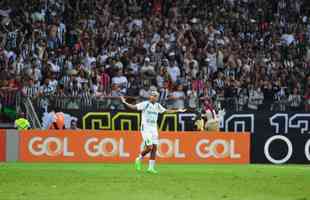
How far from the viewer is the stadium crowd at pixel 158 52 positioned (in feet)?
90.7

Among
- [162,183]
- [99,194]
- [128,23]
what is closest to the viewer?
[99,194]

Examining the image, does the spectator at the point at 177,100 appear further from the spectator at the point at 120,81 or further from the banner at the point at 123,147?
the spectator at the point at 120,81

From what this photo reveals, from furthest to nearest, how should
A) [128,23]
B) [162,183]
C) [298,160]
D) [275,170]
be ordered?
[128,23], [298,160], [275,170], [162,183]

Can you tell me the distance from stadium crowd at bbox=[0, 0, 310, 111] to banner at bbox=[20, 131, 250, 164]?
1.86 meters

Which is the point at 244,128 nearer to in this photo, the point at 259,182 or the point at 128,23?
the point at 128,23

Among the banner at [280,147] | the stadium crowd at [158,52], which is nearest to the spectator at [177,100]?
the stadium crowd at [158,52]

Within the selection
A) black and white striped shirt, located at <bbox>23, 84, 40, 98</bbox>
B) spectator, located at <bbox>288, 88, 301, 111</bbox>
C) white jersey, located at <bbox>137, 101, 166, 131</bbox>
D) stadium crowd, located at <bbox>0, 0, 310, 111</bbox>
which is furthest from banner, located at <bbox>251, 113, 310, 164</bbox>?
black and white striped shirt, located at <bbox>23, 84, 40, 98</bbox>

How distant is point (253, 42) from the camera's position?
33.2 m

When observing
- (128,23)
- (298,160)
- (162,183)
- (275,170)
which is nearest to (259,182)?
(162,183)

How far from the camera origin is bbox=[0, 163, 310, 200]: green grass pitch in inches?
620

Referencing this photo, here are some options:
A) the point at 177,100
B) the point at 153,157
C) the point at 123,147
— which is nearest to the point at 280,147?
the point at 177,100

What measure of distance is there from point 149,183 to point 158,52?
1274 cm

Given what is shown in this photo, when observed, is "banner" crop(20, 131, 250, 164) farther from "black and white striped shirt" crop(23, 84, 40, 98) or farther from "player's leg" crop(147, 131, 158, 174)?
"player's leg" crop(147, 131, 158, 174)

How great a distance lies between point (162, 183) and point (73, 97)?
367 inches
